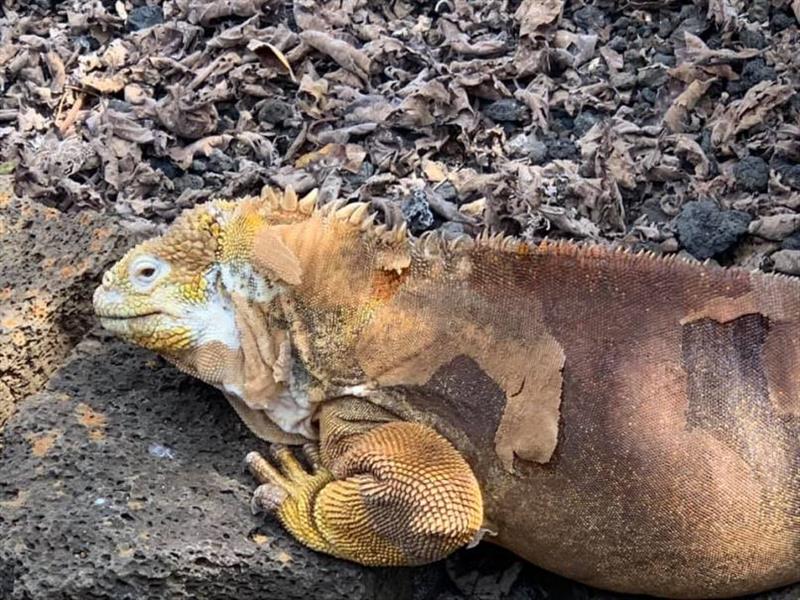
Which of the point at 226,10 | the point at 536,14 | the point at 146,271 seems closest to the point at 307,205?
the point at 146,271

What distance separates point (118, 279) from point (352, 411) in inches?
39.6

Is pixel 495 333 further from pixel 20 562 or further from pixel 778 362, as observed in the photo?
pixel 20 562

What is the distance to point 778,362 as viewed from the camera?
409 cm

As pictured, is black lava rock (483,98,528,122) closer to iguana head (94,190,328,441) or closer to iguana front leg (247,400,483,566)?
iguana head (94,190,328,441)

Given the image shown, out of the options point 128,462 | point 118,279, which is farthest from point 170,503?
point 118,279

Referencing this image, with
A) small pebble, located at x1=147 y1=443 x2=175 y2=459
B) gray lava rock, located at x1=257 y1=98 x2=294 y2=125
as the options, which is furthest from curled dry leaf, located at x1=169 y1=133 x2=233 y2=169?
small pebble, located at x1=147 y1=443 x2=175 y2=459

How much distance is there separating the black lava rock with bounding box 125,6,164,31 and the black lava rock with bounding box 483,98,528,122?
2241 mm

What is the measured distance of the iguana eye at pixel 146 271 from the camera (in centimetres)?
452

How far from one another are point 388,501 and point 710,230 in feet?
7.49

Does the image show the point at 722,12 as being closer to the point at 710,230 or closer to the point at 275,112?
the point at 710,230

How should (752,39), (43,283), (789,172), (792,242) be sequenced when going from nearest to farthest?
1. (43,283)
2. (792,242)
3. (789,172)
4. (752,39)

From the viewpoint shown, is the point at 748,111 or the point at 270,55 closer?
the point at 748,111

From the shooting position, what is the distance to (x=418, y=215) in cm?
594

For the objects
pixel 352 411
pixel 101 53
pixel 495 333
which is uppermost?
pixel 495 333
